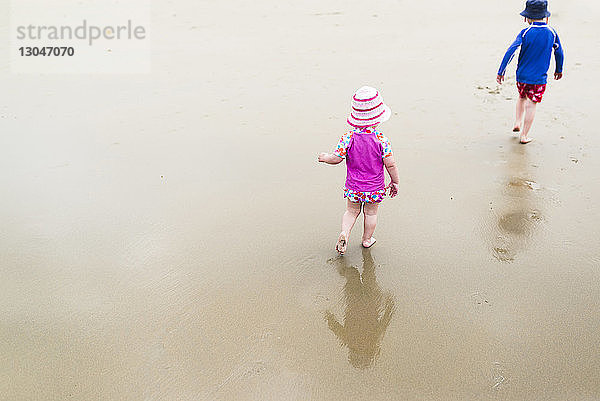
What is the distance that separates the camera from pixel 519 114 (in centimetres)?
508

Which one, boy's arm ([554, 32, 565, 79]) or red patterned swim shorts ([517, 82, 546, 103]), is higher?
boy's arm ([554, 32, 565, 79])

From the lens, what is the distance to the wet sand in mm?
2518

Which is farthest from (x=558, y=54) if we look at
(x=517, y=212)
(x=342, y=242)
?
(x=342, y=242)

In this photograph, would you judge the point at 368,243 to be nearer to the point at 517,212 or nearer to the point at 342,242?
the point at 342,242

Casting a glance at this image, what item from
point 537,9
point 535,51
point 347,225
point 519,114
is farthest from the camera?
point 519,114

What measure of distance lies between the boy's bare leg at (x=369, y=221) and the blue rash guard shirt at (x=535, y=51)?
2.33m

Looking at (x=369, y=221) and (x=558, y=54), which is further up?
(x=558, y=54)

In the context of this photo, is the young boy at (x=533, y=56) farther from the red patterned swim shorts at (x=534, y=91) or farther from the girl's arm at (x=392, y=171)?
the girl's arm at (x=392, y=171)

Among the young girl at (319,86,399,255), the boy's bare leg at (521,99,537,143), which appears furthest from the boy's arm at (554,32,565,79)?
the young girl at (319,86,399,255)

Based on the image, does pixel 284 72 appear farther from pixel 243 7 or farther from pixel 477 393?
pixel 477 393

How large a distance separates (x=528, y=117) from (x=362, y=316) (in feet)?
9.80

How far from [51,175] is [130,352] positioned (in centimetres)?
242

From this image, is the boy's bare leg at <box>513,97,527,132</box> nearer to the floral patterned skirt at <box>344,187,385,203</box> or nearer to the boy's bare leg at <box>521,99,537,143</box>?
the boy's bare leg at <box>521,99,537,143</box>

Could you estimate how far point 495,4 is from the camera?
990 cm
